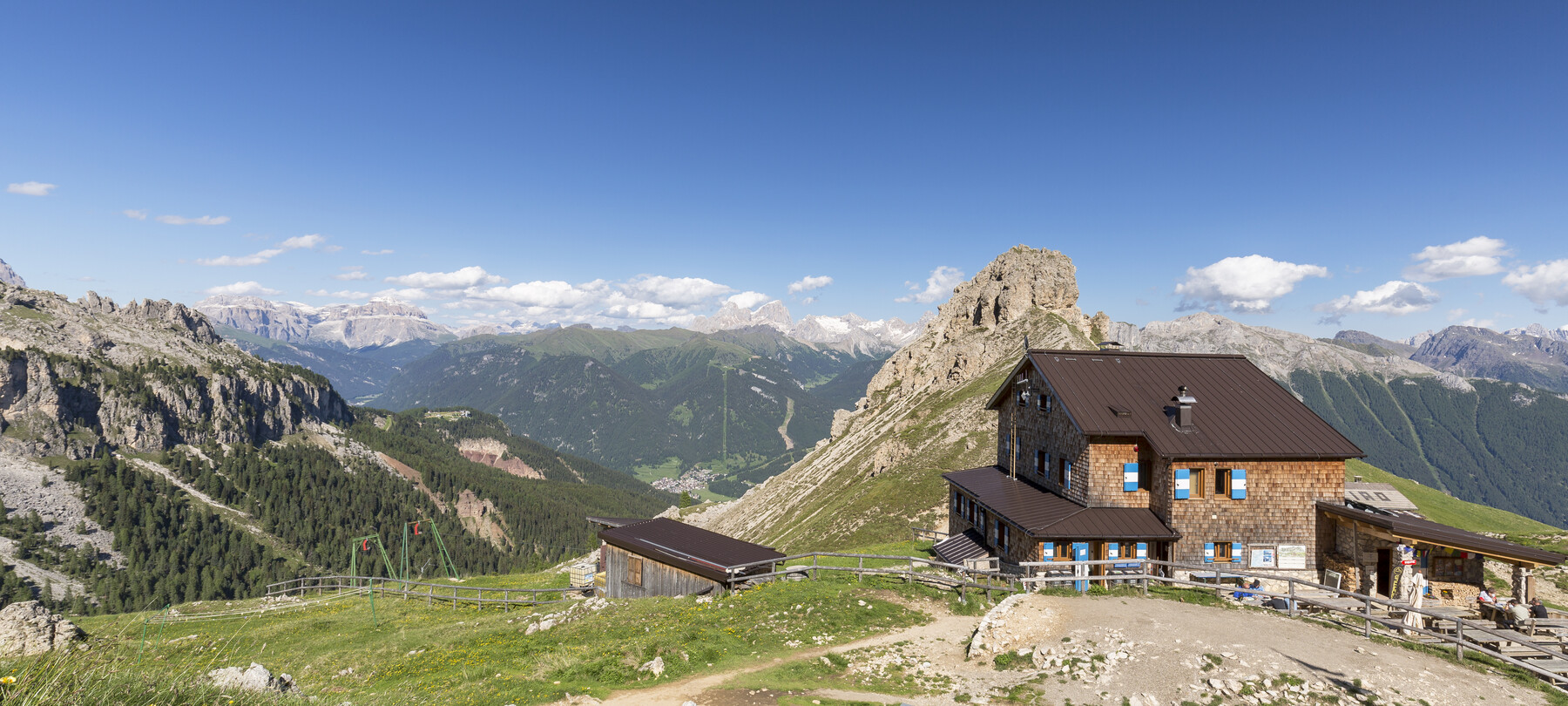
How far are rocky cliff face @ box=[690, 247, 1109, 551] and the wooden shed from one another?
2640 centimetres

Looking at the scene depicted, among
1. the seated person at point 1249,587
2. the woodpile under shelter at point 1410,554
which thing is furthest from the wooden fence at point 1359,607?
the woodpile under shelter at point 1410,554

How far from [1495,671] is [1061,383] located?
21.3 m

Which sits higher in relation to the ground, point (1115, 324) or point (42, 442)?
point (1115, 324)

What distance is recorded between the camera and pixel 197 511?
17788cm

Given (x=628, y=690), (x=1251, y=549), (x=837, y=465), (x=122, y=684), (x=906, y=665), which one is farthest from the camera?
(x=837, y=465)

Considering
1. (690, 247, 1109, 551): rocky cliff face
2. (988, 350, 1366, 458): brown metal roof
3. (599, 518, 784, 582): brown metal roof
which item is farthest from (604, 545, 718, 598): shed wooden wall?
(690, 247, 1109, 551): rocky cliff face

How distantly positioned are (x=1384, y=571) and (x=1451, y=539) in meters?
4.51

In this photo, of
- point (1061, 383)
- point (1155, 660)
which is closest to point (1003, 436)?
point (1061, 383)

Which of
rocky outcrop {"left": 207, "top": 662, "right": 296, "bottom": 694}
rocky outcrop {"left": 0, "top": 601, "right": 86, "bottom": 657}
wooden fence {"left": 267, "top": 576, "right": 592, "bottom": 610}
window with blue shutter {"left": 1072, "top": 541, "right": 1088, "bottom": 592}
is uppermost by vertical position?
rocky outcrop {"left": 207, "top": 662, "right": 296, "bottom": 694}

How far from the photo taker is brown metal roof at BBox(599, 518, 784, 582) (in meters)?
34.4

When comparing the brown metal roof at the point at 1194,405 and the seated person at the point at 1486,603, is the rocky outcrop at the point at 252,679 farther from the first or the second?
the seated person at the point at 1486,603

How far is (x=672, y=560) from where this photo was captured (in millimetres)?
36375

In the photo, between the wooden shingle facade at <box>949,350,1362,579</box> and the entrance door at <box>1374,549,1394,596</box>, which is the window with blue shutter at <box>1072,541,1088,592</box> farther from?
the entrance door at <box>1374,549,1394,596</box>

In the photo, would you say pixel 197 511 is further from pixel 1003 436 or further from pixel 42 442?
pixel 1003 436
